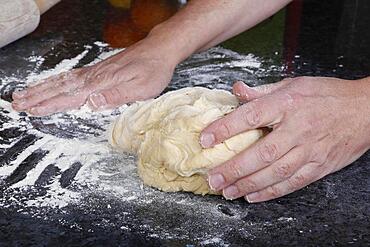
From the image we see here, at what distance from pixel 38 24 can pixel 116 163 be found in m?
0.90

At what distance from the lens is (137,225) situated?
1375 millimetres

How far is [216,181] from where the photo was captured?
56.5 inches

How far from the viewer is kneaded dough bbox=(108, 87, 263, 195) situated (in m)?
1.45

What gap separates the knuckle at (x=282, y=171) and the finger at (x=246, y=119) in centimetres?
8

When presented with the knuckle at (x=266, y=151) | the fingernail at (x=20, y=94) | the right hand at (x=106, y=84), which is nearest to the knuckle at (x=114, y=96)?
the right hand at (x=106, y=84)

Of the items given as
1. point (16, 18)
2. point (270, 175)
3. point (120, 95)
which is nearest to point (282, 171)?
point (270, 175)

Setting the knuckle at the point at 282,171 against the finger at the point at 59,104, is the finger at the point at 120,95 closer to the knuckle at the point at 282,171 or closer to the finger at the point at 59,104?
the finger at the point at 59,104

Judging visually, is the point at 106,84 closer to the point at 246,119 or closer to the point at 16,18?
the point at 16,18

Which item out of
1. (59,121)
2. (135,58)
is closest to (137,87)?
(135,58)

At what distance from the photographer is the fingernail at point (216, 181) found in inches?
56.4

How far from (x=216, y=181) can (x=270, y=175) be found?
4.1 inches

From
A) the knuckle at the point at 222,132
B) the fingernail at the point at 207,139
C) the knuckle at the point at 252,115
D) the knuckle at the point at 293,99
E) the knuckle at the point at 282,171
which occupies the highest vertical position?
the knuckle at the point at 293,99

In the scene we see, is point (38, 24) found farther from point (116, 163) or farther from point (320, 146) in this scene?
point (320, 146)

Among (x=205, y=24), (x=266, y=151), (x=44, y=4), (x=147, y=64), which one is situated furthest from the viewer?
(x=44, y=4)
